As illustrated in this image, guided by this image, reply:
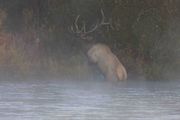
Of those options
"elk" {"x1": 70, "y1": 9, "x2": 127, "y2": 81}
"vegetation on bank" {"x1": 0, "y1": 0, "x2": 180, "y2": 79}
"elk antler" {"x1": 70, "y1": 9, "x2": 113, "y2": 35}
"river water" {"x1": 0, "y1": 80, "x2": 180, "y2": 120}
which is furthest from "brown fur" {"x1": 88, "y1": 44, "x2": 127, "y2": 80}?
"river water" {"x1": 0, "y1": 80, "x2": 180, "y2": 120}

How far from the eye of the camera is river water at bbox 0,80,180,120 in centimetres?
1530

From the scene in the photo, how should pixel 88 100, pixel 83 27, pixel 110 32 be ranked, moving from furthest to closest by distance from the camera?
pixel 110 32 → pixel 83 27 → pixel 88 100

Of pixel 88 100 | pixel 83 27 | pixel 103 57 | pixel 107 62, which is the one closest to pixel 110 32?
pixel 83 27

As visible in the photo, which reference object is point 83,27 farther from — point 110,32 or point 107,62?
point 107,62

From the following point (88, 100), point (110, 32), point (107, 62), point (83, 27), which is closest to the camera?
point (88, 100)

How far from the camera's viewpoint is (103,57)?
86.5 feet

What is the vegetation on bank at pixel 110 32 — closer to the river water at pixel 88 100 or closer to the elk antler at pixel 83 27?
the elk antler at pixel 83 27

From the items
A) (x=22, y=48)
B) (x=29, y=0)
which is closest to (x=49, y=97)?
(x=22, y=48)

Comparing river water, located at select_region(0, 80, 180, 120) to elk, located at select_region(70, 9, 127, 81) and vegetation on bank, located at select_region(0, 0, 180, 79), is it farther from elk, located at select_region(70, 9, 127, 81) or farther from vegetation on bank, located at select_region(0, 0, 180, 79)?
vegetation on bank, located at select_region(0, 0, 180, 79)

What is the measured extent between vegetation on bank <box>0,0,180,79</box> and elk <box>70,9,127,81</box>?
24cm

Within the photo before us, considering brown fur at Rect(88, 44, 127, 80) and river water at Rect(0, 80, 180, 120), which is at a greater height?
brown fur at Rect(88, 44, 127, 80)

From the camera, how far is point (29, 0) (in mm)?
28906

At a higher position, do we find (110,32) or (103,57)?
(110,32)

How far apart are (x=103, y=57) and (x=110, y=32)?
1430mm
